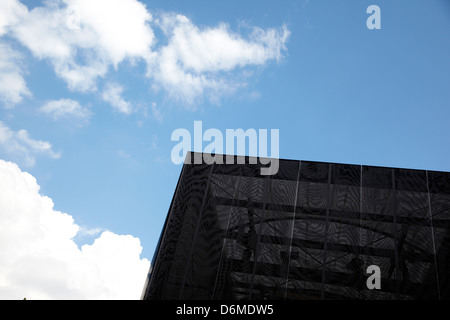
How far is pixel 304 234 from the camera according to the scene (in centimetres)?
1356

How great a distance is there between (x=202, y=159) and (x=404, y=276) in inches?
359

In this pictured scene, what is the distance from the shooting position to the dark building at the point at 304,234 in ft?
41.0

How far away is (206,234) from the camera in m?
13.9

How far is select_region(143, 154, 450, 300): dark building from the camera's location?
492 inches

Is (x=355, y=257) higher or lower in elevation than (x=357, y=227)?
lower
